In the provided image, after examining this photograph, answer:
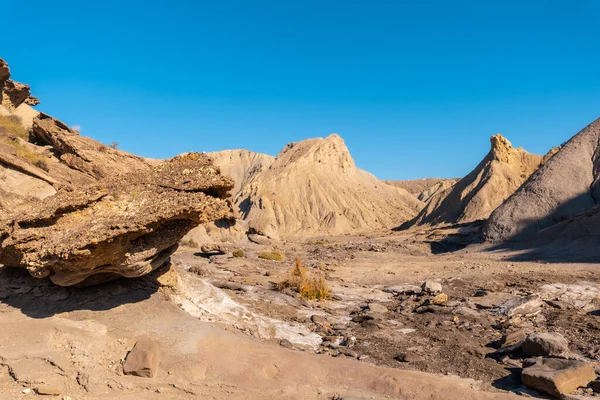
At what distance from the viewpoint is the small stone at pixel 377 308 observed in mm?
8761

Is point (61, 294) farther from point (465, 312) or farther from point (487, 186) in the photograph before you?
point (487, 186)

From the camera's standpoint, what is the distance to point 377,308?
8.91 meters

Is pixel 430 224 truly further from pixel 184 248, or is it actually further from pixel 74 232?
pixel 74 232

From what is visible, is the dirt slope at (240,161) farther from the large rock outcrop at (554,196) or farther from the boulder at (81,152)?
the boulder at (81,152)

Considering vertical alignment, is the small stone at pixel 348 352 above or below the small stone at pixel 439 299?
below

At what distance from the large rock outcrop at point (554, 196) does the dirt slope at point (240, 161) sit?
50829 millimetres

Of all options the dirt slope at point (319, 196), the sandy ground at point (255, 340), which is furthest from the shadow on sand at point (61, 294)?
the dirt slope at point (319, 196)

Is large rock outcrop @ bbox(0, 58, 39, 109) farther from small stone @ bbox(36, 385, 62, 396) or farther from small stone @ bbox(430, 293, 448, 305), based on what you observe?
small stone @ bbox(430, 293, 448, 305)

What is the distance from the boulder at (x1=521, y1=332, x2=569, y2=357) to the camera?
566 centimetres

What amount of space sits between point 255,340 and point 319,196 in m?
44.3

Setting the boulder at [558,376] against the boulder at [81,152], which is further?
the boulder at [81,152]

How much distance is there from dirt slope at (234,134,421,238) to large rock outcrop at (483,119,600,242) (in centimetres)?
2445

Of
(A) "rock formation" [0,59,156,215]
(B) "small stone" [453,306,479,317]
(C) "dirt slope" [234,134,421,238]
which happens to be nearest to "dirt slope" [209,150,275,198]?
(C) "dirt slope" [234,134,421,238]

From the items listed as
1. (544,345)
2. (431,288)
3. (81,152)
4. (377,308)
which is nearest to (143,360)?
(544,345)
